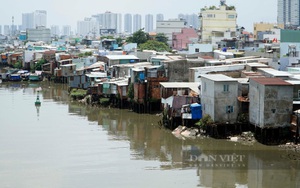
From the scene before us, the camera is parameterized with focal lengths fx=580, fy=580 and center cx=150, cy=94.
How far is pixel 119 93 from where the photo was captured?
993 inches

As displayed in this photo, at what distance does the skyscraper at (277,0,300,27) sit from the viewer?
7322cm

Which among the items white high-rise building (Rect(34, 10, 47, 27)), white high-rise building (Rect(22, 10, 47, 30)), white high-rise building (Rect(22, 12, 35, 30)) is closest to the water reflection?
white high-rise building (Rect(34, 10, 47, 27))

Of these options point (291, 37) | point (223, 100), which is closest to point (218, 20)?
point (291, 37)

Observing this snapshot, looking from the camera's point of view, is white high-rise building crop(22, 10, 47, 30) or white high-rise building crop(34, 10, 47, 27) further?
white high-rise building crop(22, 10, 47, 30)

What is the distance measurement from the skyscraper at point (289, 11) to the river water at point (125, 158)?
54842 mm

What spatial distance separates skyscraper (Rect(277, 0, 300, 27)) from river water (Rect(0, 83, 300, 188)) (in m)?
54.8

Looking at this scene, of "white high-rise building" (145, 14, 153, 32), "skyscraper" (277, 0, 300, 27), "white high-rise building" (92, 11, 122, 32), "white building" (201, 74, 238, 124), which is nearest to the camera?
"white building" (201, 74, 238, 124)

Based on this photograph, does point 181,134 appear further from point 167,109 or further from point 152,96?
point 152,96

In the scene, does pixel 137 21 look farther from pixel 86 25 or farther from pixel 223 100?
pixel 223 100

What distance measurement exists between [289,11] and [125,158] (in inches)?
2520

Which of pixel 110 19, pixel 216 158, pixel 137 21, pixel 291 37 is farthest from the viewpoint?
pixel 137 21

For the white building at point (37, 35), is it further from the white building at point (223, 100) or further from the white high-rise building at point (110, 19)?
the white building at point (223, 100)

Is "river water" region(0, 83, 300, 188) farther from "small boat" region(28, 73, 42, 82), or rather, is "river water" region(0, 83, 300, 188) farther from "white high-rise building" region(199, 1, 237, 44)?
"white high-rise building" region(199, 1, 237, 44)

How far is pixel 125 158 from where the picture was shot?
15766 mm
